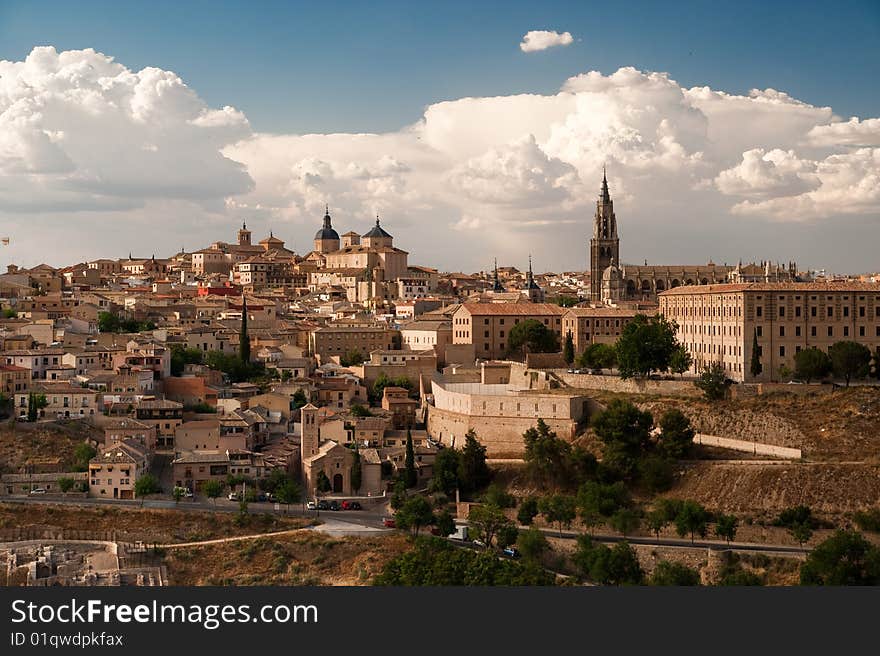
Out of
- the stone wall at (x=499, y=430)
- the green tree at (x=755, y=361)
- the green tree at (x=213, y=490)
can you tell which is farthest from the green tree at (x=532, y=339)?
the green tree at (x=213, y=490)

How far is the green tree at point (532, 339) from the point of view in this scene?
4597cm

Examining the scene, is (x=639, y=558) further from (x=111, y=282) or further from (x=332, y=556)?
(x=111, y=282)

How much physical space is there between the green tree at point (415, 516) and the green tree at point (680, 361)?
10.7 meters

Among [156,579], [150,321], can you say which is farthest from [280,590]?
[150,321]

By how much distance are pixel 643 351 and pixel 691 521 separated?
8848mm

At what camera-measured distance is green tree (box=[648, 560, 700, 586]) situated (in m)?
25.5

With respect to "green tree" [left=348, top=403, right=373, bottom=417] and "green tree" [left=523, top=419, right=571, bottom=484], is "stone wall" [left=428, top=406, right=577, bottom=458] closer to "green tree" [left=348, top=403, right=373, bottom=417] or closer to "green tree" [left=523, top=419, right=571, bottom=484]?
"green tree" [left=523, top=419, right=571, bottom=484]

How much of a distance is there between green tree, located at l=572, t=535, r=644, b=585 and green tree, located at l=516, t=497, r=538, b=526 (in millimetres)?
3527

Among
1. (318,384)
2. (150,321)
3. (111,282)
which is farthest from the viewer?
(111,282)

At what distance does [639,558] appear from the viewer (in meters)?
27.9

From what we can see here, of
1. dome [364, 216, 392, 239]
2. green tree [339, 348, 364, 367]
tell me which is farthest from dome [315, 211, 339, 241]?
green tree [339, 348, 364, 367]

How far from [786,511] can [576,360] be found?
46.2 ft

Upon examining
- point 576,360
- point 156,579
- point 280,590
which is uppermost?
point 576,360

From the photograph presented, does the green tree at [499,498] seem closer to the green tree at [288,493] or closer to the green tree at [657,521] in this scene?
the green tree at [657,521]
